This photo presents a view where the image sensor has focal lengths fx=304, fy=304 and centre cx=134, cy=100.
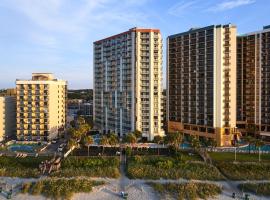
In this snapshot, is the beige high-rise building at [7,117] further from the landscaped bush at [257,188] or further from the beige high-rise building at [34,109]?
the landscaped bush at [257,188]

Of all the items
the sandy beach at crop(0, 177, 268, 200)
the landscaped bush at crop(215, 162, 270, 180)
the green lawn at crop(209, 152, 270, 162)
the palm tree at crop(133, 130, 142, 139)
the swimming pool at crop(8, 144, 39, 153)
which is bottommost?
the sandy beach at crop(0, 177, 268, 200)

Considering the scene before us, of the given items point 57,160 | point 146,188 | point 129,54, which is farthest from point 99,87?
point 146,188

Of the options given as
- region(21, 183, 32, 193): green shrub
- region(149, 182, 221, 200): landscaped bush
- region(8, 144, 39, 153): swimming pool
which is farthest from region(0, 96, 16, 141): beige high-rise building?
region(149, 182, 221, 200): landscaped bush

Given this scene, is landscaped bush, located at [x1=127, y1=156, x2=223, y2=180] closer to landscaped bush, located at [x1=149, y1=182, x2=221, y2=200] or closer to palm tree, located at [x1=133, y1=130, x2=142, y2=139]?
landscaped bush, located at [x1=149, y1=182, x2=221, y2=200]

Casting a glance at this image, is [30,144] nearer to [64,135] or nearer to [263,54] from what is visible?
[64,135]

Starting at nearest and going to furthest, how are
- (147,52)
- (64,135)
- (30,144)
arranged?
1. (30,144)
2. (147,52)
3. (64,135)

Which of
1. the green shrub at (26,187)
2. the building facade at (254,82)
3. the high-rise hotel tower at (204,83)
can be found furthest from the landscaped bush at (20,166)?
the building facade at (254,82)
